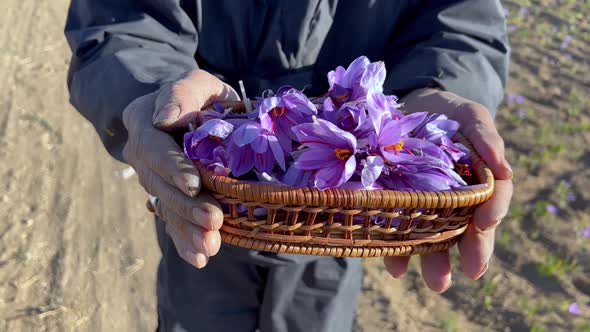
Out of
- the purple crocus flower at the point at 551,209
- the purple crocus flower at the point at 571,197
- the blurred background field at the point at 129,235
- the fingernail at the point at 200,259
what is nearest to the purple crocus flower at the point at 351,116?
the fingernail at the point at 200,259

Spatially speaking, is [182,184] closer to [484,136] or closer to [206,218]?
[206,218]

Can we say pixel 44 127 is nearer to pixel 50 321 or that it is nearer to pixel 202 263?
pixel 50 321

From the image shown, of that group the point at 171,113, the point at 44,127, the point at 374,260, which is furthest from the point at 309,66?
the point at 44,127

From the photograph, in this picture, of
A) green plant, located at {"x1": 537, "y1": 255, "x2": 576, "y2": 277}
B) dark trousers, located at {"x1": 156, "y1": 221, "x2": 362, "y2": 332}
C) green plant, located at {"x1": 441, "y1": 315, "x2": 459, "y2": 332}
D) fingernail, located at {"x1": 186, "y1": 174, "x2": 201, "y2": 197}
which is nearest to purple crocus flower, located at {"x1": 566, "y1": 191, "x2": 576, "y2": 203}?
green plant, located at {"x1": 537, "y1": 255, "x2": 576, "y2": 277}

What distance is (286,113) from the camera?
1.40 metres

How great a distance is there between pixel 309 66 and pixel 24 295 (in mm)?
1722

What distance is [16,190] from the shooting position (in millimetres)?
3213

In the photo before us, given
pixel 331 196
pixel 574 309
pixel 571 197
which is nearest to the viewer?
pixel 331 196

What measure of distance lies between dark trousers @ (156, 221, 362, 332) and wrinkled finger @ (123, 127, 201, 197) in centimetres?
51

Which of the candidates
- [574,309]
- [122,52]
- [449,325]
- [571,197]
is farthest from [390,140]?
[571,197]

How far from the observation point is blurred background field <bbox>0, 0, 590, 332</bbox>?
2.78m

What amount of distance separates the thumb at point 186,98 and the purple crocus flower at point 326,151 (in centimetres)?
24

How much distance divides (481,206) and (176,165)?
0.62 m

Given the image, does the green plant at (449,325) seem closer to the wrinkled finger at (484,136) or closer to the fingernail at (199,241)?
the wrinkled finger at (484,136)
